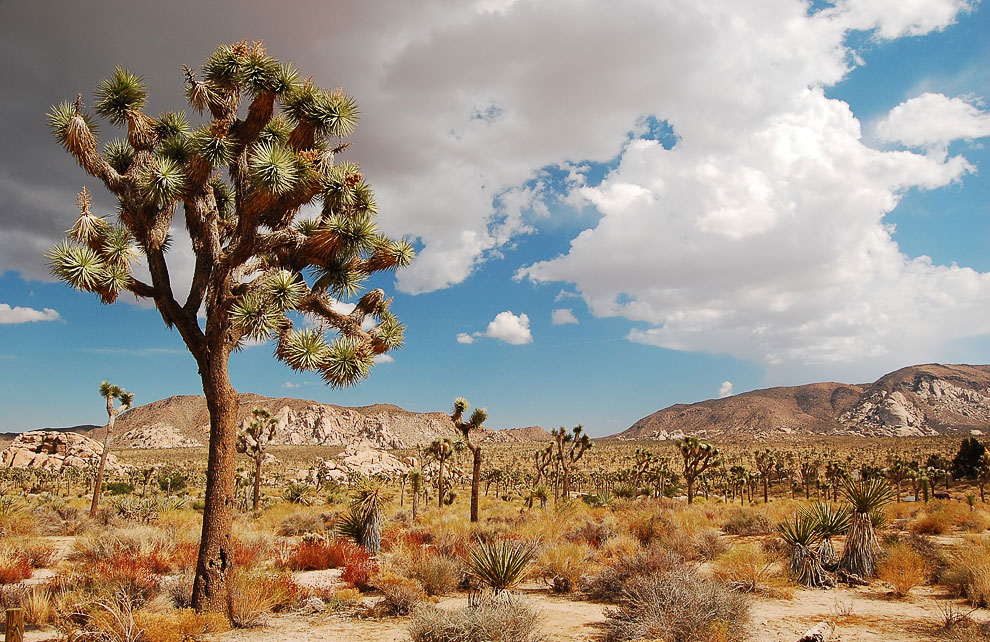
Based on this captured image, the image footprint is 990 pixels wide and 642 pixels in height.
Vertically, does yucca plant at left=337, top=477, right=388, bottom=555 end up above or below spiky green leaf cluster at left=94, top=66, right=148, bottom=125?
below

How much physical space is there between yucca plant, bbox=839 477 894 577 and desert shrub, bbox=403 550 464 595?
847 centimetres

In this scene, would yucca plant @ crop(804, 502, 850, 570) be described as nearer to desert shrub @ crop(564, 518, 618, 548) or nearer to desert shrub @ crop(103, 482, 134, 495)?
desert shrub @ crop(564, 518, 618, 548)

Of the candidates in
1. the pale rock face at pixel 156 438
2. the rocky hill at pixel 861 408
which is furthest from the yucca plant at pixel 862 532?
the rocky hill at pixel 861 408

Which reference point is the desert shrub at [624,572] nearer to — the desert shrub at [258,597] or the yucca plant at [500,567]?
the yucca plant at [500,567]

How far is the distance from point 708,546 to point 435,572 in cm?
789

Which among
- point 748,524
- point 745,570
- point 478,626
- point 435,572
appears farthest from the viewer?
point 748,524

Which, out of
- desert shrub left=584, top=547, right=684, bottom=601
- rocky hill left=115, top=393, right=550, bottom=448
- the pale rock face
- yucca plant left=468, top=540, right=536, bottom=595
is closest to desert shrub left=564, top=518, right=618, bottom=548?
desert shrub left=584, top=547, right=684, bottom=601

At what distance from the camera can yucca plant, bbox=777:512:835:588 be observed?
38.0 feet

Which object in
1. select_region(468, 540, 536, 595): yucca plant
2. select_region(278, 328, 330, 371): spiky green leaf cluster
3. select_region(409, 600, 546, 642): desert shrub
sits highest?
select_region(278, 328, 330, 371): spiky green leaf cluster

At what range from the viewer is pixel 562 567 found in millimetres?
12125

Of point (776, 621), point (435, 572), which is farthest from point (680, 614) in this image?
point (435, 572)

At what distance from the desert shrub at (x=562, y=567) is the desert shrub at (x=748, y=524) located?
393 inches

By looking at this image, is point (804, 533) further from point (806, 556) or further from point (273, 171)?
point (273, 171)

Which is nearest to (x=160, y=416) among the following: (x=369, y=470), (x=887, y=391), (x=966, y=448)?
(x=369, y=470)
